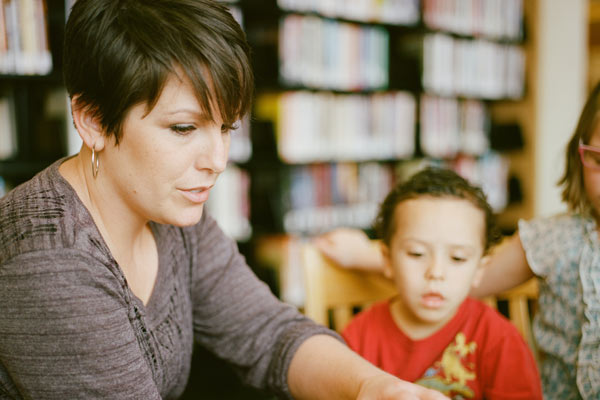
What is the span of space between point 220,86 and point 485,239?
2.25ft

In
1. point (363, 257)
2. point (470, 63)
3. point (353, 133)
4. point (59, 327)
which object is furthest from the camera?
point (470, 63)

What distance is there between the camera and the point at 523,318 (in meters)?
1.36

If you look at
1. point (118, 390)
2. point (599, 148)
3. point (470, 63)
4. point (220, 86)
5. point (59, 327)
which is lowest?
point (118, 390)

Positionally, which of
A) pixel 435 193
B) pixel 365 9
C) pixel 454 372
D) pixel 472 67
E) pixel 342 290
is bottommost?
pixel 454 372

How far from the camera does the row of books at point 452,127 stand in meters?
3.20

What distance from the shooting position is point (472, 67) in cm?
338

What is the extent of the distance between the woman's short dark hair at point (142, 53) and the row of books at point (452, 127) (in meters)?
2.47

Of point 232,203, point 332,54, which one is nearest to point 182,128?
point 232,203

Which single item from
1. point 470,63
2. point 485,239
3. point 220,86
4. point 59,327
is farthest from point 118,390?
point 470,63

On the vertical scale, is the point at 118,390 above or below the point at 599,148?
below

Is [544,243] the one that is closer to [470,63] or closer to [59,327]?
[59,327]

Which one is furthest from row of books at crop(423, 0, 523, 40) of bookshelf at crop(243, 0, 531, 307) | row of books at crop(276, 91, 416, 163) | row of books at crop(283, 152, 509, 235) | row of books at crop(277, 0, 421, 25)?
row of books at crop(283, 152, 509, 235)

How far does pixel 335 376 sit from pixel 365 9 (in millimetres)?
2269

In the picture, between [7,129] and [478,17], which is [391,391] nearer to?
[7,129]
